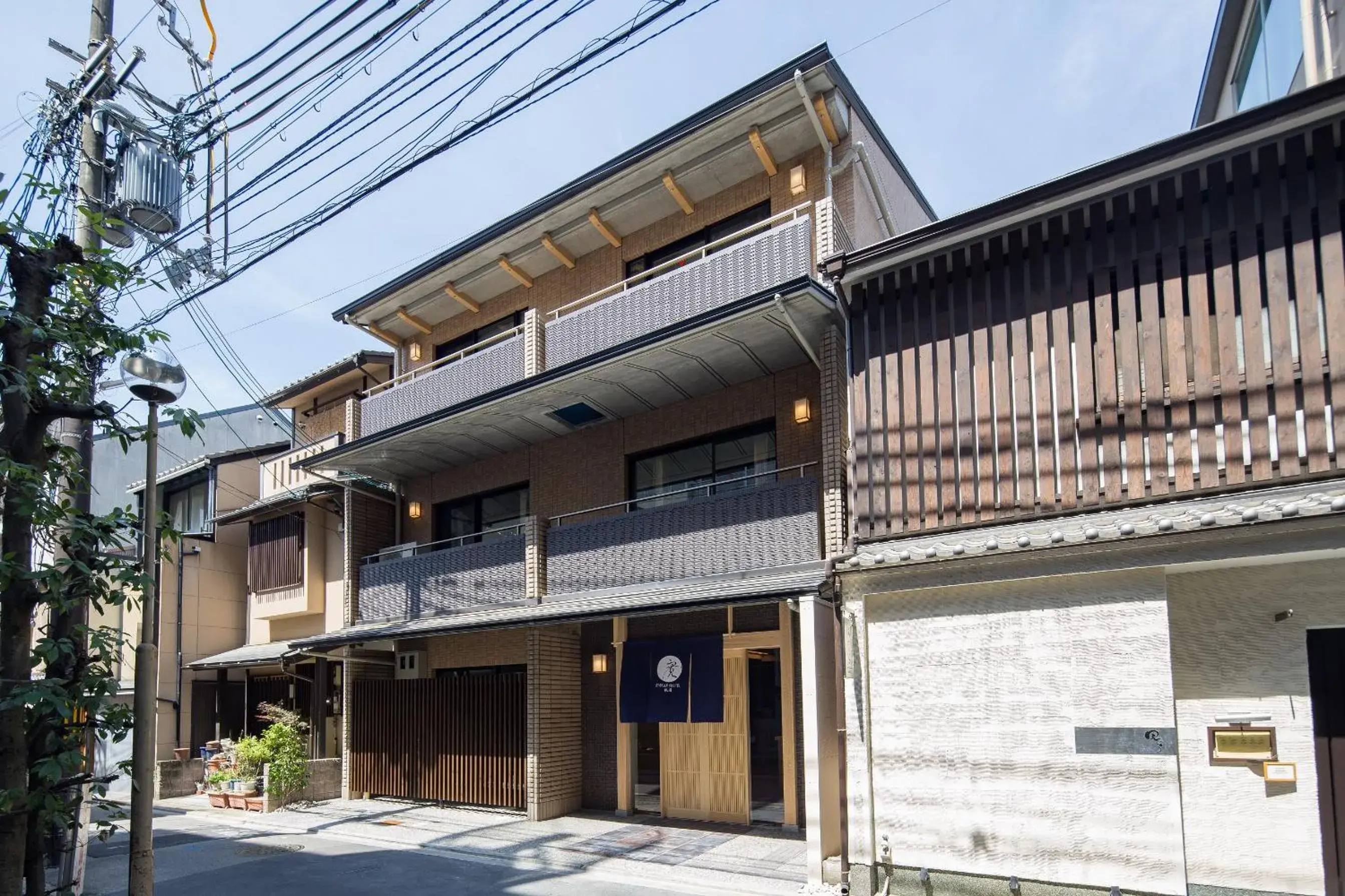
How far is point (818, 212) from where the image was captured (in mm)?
12531

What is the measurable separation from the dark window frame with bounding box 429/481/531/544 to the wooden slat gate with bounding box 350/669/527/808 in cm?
265

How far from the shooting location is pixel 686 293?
13.6m

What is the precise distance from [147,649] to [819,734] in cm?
690

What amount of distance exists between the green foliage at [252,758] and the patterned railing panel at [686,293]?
29.7 ft

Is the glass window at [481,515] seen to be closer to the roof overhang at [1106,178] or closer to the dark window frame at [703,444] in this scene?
the dark window frame at [703,444]

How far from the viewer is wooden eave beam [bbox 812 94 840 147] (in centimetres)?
1313

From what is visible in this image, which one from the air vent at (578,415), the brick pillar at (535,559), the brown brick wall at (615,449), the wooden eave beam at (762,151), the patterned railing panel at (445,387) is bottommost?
the brick pillar at (535,559)

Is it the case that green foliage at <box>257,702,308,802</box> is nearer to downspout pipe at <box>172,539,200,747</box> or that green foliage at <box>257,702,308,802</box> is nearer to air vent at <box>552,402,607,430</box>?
downspout pipe at <box>172,539,200,747</box>

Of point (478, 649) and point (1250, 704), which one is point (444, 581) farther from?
point (1250, 704)

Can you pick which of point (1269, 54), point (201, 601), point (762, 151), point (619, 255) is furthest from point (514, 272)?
point (1269, 54)

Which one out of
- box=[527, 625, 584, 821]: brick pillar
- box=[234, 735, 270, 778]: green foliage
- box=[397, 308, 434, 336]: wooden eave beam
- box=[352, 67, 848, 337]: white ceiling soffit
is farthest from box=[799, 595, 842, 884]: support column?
box=[397, 308, 434, 336]: wooden eave beam

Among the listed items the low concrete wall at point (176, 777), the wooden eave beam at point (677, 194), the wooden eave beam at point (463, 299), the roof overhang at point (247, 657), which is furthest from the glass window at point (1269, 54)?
the low concrete wall at point (176, 777)

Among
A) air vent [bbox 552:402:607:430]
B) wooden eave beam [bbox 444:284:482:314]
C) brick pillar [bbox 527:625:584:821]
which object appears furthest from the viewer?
wooden eave beam [bbox 444:284:482:314]

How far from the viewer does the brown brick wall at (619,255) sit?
14.4 metres
